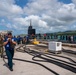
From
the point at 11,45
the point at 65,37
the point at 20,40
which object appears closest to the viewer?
the point at 11,45

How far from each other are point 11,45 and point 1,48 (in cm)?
549

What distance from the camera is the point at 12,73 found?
893cm

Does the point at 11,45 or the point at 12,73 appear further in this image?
the point at 11,45

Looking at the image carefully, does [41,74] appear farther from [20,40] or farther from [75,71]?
[20,40]

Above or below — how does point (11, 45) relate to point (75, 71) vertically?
above

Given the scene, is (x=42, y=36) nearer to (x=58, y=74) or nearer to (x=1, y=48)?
(x=1, y=48)

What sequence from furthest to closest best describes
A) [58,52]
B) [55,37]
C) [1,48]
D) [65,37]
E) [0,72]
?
[55,37] < [65,37] < [58,52] < [1,48] < [0,72]

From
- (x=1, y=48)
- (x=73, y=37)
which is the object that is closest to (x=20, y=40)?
(x=73, y=37)

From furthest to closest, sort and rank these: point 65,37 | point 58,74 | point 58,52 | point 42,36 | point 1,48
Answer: point 42,36
point 65,37
point 58,52
point 1,48
point 58,74

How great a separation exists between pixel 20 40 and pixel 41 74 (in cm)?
3076

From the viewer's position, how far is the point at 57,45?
58.5ft

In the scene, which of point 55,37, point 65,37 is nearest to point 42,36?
point 55,37

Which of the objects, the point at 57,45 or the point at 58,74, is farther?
the point at 57,45

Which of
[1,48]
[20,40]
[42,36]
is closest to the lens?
[1,48]
